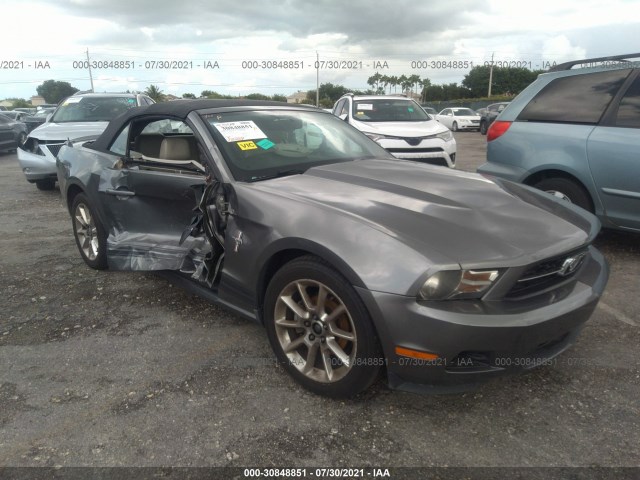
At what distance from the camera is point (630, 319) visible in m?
3.36

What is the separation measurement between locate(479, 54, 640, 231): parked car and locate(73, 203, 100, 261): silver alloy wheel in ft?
13.1

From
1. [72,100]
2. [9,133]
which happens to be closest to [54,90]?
[9,133]

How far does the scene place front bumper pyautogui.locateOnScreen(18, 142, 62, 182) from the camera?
796cm

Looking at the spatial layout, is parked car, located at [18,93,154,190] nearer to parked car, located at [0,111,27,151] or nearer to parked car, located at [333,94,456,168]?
parked car, located at [333,94,456,168]

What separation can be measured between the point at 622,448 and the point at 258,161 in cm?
243

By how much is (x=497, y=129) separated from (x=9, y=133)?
15558mm

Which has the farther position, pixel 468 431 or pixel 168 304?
pixel 168 304

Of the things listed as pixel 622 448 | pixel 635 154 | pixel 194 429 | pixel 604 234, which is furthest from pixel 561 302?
pixel 604 234

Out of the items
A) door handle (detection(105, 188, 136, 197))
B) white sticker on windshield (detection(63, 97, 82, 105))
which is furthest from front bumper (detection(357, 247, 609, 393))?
white sticker on windshield (detection(63, 97, 82, 105))

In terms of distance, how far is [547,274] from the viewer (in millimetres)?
2285

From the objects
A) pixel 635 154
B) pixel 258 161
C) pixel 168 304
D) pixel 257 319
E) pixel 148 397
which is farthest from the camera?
pixel 635 154

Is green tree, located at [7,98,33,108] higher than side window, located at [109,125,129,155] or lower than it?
higher

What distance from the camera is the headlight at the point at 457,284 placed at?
205 centimetres

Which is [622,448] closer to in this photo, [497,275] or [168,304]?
[497,275]
